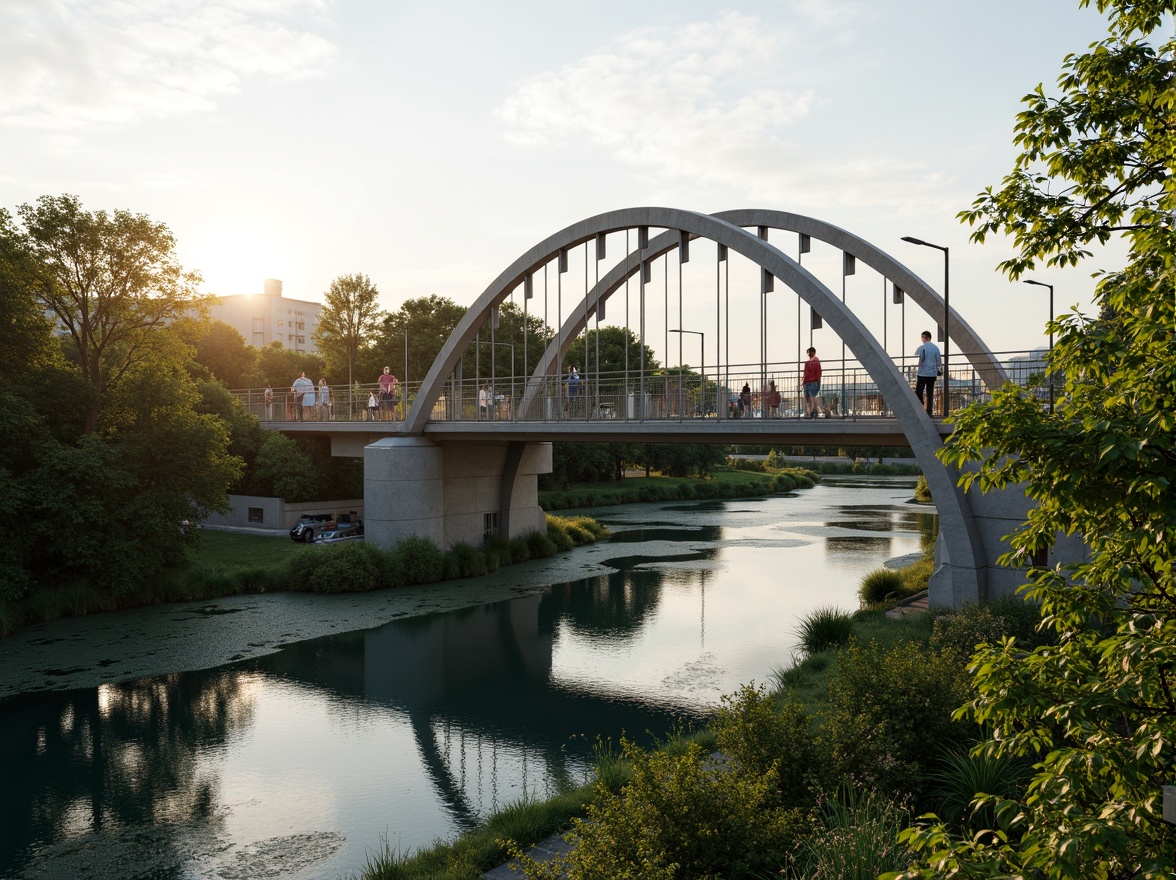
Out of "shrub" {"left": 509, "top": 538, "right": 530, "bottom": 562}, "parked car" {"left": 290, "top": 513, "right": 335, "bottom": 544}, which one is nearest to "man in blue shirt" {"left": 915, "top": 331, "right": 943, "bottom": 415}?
"shrub" {"left": 509, "top": 538, "right": 530, "bottom": 562}

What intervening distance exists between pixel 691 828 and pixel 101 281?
25129 millimetres

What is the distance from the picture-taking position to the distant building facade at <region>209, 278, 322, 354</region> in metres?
142

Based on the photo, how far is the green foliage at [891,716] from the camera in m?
9.28

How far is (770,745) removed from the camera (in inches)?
363

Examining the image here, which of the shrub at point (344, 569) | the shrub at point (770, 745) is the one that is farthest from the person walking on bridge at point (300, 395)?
the shrub at point (770, 745)

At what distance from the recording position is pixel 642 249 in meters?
29.1

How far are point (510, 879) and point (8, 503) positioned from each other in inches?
717

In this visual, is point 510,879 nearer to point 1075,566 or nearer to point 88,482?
point 1075,566

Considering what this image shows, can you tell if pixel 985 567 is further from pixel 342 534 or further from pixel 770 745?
pixel 342 534

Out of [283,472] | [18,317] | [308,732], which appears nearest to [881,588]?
[308,732]

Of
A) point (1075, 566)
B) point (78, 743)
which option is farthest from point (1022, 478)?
point (78, 743)

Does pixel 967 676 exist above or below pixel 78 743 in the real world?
above

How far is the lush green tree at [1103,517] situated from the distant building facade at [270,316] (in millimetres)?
141779

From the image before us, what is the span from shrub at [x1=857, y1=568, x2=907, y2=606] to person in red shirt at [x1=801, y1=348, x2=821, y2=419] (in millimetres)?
5305
